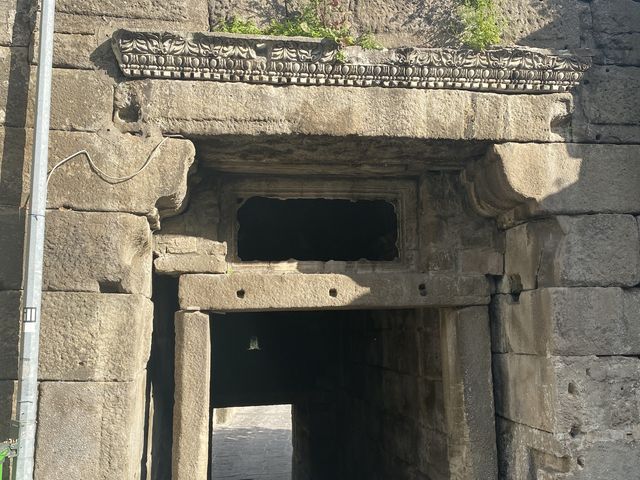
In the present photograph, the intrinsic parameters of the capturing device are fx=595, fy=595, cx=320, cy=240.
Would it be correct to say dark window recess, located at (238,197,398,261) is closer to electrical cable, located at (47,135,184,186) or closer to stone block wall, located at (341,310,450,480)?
stone block wall, located at (341,310,450,480)

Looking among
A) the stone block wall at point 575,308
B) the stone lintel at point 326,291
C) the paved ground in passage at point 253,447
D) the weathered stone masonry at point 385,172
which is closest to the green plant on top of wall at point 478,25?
the weathered stone masonry at point 385,172

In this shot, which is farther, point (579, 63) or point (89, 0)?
point (579, 63)

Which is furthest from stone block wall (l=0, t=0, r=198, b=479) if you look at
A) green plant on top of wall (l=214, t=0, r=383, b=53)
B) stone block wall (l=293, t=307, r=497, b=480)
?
stone block wall (l=293, t=307, r=497, b=480)

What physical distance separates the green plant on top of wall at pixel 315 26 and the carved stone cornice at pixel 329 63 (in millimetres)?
76

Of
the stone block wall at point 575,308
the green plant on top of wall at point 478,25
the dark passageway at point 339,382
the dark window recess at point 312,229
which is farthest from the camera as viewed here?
the dark window recess at point 312,229

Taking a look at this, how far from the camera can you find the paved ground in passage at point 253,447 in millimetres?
11445

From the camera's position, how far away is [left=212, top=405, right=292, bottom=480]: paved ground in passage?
11445 millimetres

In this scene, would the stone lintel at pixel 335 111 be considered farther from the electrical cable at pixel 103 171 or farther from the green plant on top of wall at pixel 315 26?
the green plant on top of wall at pixel 315 26

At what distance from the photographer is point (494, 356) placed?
4.44 metres

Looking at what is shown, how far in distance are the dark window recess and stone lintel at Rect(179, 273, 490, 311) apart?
4.70 feet

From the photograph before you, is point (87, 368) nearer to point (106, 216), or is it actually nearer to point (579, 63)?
point (106, 216)

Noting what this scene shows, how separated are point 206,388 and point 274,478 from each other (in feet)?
25.4

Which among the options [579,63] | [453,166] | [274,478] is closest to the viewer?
[579,63]

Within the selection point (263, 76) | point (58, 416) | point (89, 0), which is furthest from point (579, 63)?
point (58, 416)
